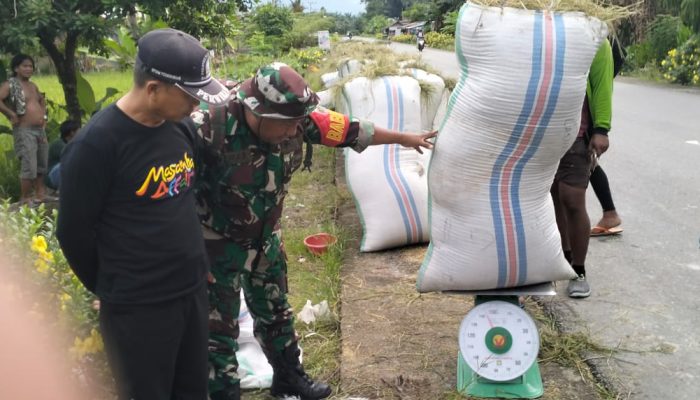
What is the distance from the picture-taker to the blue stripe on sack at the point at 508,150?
7.78 ft

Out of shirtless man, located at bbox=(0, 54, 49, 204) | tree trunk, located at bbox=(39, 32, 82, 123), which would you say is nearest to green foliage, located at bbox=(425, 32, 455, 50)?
tree trunk, located at bbox=(39, 32, 82, 123)

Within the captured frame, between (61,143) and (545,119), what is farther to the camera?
(61,143)

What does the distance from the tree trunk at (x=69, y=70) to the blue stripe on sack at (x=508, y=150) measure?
5.11 m

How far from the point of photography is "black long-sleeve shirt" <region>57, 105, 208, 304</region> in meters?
1.84

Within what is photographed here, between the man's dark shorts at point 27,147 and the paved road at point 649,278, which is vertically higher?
the paved road at point 649,278

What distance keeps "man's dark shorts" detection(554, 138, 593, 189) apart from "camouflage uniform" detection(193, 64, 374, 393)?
1.40m

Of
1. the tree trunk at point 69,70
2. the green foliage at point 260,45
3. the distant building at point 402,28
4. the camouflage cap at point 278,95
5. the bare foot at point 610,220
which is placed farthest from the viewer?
the distant building at point 402,28

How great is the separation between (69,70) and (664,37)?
14.7 m

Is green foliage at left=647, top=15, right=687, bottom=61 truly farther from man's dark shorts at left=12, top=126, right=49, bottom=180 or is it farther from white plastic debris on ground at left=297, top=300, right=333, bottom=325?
white plastic debris on ground at left=297, top=300, right=333, bottom=325

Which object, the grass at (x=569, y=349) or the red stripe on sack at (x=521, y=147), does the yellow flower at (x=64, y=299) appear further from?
the grass at (x=569, y=349)

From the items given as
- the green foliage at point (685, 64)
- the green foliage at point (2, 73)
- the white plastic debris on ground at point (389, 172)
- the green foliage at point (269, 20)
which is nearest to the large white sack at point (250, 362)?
the white plastic debris on ground at point (389, 172)

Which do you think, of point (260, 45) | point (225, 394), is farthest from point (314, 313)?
point (260, 45)

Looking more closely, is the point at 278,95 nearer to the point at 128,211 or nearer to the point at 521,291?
the point at 128,211

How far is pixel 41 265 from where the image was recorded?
2.29 metres
